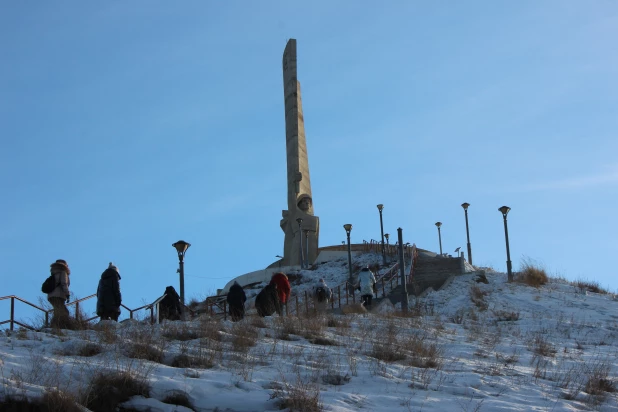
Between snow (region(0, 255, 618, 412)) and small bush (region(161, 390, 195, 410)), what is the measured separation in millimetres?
45

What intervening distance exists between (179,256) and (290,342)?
7.59 metres

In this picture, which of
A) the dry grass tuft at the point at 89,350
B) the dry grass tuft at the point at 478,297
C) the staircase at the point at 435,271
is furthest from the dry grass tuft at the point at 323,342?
the staircase at the point at 435,271

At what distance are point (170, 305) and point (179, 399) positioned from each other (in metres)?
9.17

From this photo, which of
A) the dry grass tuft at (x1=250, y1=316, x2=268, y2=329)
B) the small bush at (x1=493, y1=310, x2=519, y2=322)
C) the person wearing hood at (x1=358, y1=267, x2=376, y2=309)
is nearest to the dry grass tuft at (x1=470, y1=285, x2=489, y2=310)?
the small bush at (x1=493, y1=310, x2=519, y2=322)

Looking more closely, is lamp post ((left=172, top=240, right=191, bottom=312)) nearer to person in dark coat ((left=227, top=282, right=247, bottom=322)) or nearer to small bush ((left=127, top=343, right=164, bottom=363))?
person in dark coat ((left=227, top=282, right=247, bottom=322))

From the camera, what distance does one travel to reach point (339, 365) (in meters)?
11.0

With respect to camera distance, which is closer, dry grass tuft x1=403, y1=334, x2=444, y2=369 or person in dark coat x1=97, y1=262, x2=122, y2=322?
dry grass tuft x1=403, y1=334, x2=444, y2=369

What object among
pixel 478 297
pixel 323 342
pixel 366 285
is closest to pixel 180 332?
pixel 323 342

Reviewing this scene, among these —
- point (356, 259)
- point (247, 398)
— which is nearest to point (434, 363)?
point (247, 398)

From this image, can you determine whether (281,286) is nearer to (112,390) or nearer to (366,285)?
(366,285)

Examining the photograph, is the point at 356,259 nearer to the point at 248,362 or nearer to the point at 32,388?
the point at 248,362

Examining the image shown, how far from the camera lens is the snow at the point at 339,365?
9.10 metres

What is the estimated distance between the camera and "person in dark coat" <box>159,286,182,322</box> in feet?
58.2

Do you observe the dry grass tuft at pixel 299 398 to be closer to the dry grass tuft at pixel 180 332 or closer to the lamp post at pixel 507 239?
the dry grass tuft at pixel 180 332
